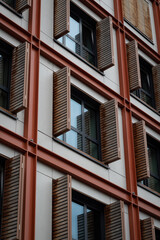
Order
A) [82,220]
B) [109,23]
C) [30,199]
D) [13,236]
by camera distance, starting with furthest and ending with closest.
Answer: [109,23]
[82,220]
[30,199]
[13,236]

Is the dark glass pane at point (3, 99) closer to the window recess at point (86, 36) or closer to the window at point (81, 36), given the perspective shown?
the window recess at point (86, 36)

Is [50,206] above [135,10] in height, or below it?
below

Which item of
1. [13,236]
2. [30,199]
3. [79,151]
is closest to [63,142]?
[79,151]

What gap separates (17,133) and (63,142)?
200cm

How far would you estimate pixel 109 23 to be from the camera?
20734mm

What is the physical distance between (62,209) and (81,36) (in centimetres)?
810

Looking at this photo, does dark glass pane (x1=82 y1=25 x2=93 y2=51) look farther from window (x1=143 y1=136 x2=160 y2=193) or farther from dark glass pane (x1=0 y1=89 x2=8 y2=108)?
dark glass pane (x1=0 y1=89 x2=8 y2=108)

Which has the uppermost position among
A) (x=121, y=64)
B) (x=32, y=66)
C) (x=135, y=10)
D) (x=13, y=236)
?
(x=135, y=10)

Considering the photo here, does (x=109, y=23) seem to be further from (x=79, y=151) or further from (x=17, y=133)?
(x=17, y=133)

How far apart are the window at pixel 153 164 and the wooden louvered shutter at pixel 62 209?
5.84m

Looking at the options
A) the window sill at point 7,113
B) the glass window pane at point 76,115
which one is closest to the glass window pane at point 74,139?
the glass window pane at point 76,115

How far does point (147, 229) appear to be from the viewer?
1781 centimetres

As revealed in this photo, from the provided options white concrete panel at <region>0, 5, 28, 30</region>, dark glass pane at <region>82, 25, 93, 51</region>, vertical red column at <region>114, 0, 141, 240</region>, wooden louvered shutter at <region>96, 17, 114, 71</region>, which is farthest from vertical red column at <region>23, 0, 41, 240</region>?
vertical red column at <region>114, 0, 141, 240</region>

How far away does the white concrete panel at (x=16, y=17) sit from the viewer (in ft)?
54.5
